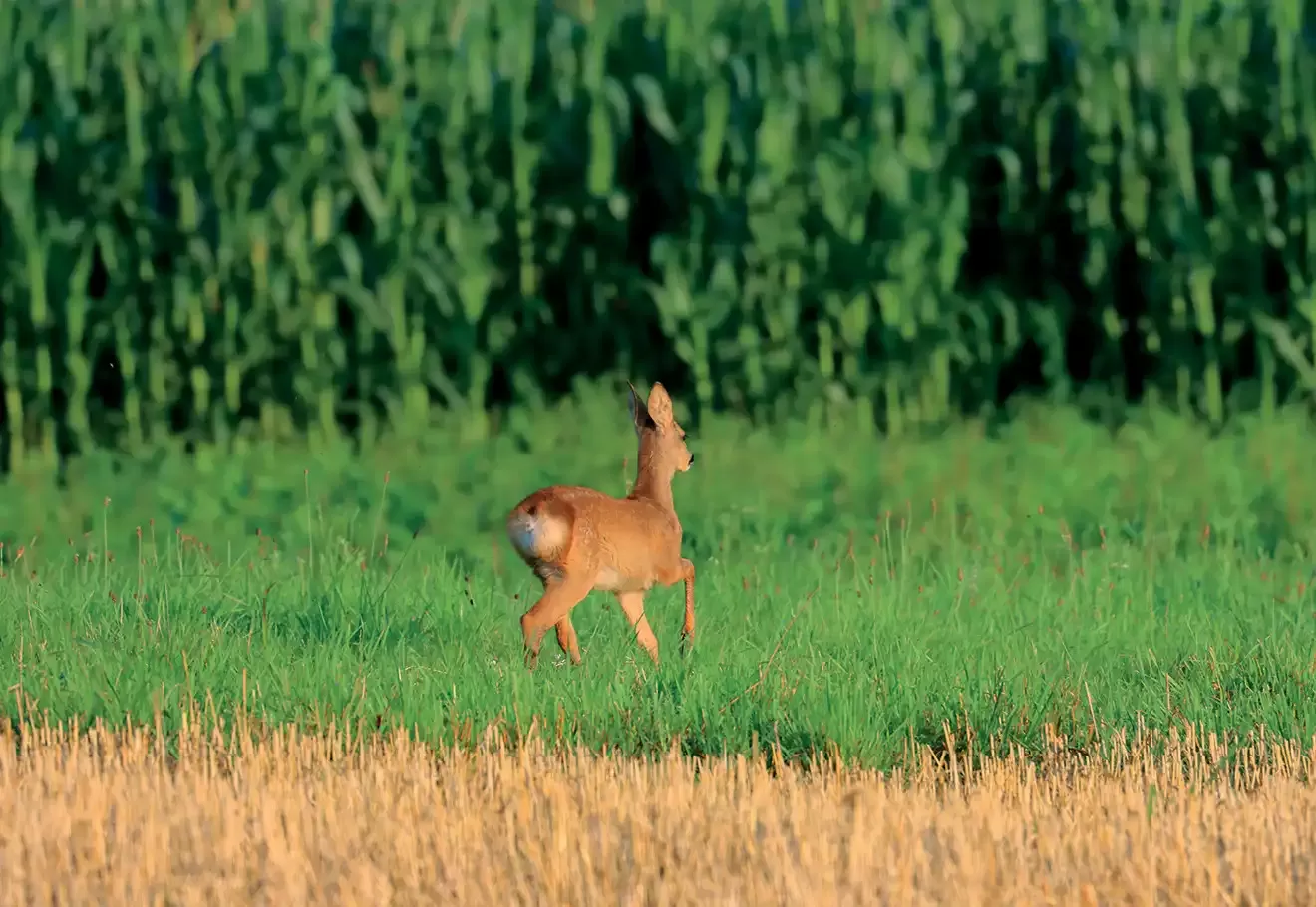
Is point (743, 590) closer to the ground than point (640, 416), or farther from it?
closer to the ground

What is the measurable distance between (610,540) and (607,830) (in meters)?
2.15

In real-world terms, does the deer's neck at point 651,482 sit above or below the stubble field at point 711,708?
above

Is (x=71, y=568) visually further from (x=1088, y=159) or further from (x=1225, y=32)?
(x=1225, y=32)

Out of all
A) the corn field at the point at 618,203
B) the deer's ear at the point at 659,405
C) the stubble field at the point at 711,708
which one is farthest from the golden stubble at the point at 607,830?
the corn field at the point at 618,203

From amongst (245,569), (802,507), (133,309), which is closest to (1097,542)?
(802,507)

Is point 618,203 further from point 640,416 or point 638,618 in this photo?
point 638,618

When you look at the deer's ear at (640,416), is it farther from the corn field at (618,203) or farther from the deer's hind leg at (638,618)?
→ the corn field at (618,203)

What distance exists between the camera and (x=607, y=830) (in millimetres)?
5926

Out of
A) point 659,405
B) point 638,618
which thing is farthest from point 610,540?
point 659,405

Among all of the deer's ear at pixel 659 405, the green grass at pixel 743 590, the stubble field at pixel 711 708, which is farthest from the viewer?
the deer's ear at pixel 659 405

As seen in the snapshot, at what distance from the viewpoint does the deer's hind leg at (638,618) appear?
8.27 meters

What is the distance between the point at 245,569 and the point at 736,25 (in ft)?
26.2

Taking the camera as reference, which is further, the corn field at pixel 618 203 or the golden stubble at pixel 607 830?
the corn field at pixel 618 203

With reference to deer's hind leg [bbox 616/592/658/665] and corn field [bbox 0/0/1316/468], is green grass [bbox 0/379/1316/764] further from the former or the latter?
corn field [bbox 0/0/1316/468]
